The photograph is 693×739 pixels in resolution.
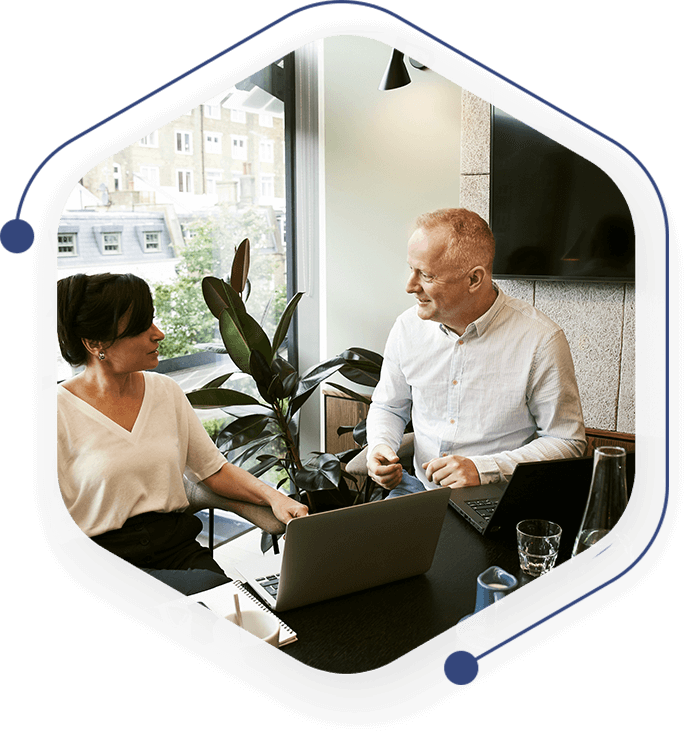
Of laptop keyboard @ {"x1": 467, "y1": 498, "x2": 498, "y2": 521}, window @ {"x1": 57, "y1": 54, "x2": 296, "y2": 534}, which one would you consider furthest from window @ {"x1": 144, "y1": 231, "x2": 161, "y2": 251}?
laptop keyboard @ {"x1": 467, "y1": 498, "x2": 498, "y2": 521}

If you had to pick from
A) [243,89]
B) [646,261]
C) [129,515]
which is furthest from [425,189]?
[646,261]

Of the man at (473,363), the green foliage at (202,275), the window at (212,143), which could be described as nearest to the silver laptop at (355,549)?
the man at (473,363)

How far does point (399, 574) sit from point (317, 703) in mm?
733

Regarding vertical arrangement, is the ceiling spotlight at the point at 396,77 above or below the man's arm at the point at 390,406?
above

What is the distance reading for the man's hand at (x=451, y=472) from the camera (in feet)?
5.14

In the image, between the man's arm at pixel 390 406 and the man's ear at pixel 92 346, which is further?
the man's arm at pixel 390 406

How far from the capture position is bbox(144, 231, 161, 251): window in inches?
105

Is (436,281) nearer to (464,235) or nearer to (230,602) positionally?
(464,235)

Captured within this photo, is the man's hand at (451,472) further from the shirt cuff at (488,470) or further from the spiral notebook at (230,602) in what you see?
the spiral notebook at (230,602)

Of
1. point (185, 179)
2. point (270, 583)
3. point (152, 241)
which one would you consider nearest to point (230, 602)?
point (270, 583)

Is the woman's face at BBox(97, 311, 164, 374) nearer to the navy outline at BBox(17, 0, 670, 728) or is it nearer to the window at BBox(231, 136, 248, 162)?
the navy outline at BBox(17, 0, 670, 728)

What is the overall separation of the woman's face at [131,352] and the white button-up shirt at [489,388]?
72 centimetres

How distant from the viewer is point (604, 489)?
755 millimetres

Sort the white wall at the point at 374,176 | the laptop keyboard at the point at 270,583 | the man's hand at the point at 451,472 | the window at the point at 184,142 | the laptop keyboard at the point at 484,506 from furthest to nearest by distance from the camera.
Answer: the white wall at the point at 374,176 → the window at the point at 184,142 → the man's hand at the point at 451,472 → the laptop keyboard at the point at 484,506 → the laptop keyboard at the point at 270,583
